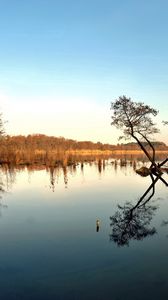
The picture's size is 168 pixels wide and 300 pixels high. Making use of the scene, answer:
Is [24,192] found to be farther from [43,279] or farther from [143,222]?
[43,279]

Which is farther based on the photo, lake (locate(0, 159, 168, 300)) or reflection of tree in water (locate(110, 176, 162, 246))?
reflection of tree in water (locate(110, 176, 162, 246))

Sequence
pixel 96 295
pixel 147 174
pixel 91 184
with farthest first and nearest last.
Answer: pixel 147 174
pixel 91 184
pixel 96 295

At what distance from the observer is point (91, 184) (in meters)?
38.0

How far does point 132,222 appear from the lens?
1944cm

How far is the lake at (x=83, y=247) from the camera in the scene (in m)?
10.2

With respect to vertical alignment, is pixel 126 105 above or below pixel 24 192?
above

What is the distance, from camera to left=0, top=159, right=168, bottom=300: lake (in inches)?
401

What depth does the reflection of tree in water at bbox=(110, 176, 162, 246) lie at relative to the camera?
16161mm

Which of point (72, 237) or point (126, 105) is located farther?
point (126, 105)

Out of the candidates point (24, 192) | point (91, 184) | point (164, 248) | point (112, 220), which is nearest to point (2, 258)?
point (164, 248)

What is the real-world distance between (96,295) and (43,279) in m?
1.99

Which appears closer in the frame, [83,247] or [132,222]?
[83,247]

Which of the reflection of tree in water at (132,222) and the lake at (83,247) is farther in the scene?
the reflection of tree in water at (132,222)

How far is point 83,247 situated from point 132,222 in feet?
19.2
